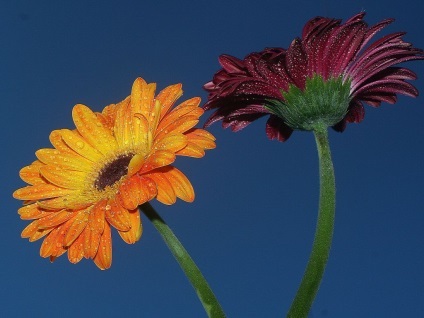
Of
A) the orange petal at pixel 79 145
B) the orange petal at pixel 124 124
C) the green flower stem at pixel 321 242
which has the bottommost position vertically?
the green flower stem at pixel 321 242

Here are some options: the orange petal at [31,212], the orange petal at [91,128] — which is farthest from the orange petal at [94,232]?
the orange petal at [91,128]

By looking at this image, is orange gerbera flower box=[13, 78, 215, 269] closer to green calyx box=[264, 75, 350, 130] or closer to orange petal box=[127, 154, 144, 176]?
orange petal box=[127, 154, 144, 176]

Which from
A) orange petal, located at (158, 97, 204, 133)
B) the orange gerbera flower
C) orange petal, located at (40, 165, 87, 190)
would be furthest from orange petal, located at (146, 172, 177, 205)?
orange petal, located at (40, 165, 87, 190)

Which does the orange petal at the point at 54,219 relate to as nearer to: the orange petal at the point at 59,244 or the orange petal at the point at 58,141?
the orange petal at the point at 59,244

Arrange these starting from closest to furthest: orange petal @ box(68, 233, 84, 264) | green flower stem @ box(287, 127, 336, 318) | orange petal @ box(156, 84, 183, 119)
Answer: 1. green flower stem @ box(287, 127, 336, 318)
2. orange petal @ box(68, 233, 84, 264)
3. orange petal @ box(156, 84, 183, 119)

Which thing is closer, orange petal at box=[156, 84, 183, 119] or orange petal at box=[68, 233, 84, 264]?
orange petal at box=[68, 233, 84, 264]

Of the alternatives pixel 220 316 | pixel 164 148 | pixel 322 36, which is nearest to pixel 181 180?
pixel 164 148

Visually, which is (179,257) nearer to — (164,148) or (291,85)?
(164,148)

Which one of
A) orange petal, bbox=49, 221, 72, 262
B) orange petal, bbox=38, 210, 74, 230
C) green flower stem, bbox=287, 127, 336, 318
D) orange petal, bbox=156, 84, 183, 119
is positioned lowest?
green flower stem, bbox=287, 127, 336, 318
